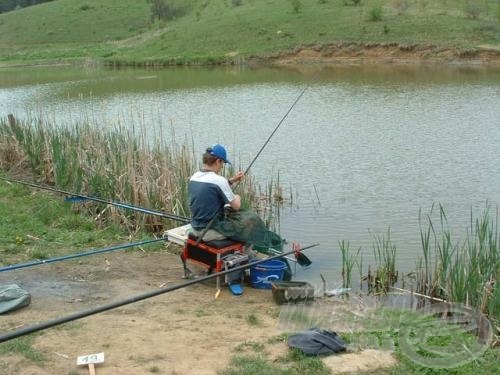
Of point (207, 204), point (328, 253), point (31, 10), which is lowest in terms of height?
point (328, 253)

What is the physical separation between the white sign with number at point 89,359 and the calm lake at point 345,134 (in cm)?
321

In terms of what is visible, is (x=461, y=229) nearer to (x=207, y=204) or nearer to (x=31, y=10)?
(x=207, y=204)

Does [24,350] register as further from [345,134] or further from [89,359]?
[345,134]

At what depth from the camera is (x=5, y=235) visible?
25.1ft

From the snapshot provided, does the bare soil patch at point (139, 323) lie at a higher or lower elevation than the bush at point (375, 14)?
lower

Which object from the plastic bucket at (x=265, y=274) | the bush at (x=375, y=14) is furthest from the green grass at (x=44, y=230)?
the bush at (x=375, y=14)

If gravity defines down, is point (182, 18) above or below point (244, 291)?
above

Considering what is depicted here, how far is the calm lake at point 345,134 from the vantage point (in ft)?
31.2

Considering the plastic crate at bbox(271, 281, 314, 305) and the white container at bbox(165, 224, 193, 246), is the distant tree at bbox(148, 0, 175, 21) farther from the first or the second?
the plastic crate at bbox(271, 281, 314, 305)

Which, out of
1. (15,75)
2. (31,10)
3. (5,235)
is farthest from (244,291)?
(31,10)

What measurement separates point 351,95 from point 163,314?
56.9ft

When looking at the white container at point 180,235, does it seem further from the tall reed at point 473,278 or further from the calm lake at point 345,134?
the tall reed at point 473,278

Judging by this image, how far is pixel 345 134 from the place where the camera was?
15.3 metres

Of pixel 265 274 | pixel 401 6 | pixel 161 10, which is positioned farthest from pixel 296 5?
pixel 265 274
